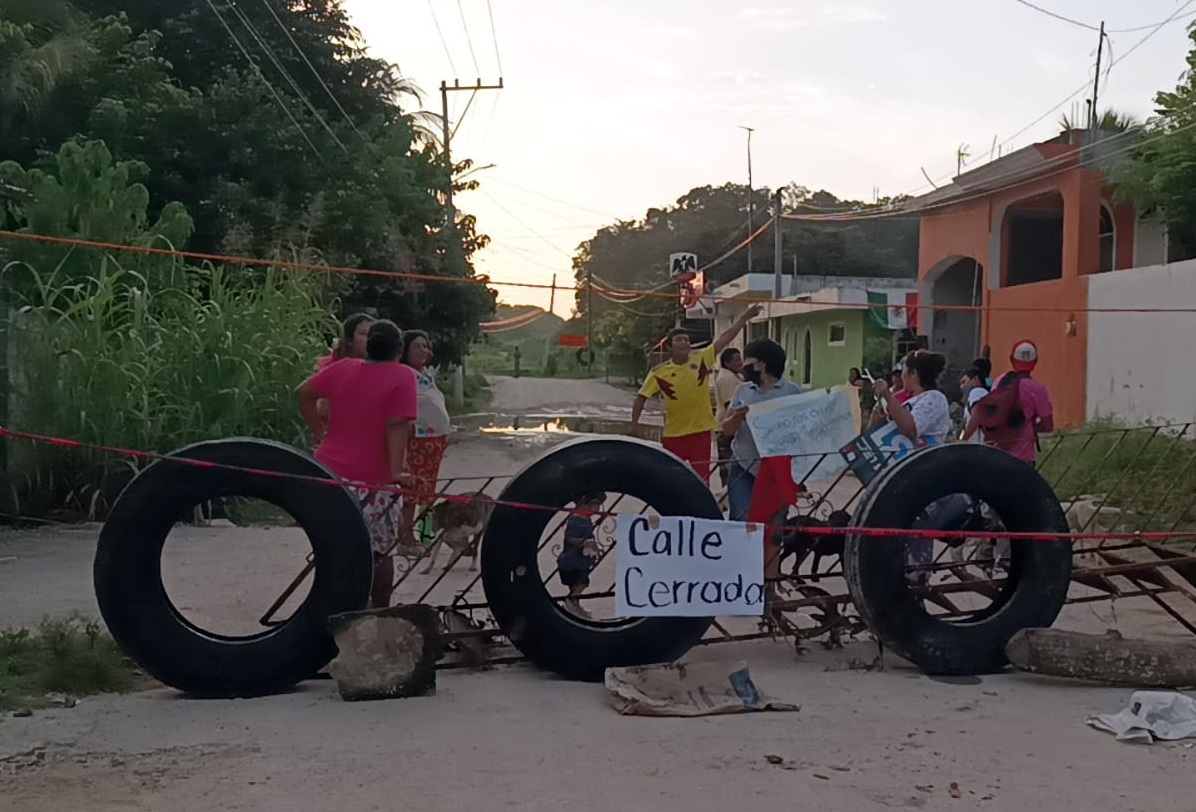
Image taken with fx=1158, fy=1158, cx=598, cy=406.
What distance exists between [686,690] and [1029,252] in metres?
20.4

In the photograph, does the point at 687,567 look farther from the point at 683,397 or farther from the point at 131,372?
the point at 131,372

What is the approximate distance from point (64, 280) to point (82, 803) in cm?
912

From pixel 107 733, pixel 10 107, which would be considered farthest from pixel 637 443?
pixel 10 107

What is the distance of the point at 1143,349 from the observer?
15992mm

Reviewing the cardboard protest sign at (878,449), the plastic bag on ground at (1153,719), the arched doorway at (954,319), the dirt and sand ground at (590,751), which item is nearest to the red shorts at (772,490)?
the cardboard protest sign at (878,449)

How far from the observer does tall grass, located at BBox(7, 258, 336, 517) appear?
1077 cm

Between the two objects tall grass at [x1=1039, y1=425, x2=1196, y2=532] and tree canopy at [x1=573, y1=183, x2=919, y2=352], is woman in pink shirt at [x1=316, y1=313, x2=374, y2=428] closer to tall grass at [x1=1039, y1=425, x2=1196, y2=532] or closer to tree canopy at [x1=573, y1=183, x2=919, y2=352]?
tall grass at [x1=1039, y1=425, x2=1196, y2=532]

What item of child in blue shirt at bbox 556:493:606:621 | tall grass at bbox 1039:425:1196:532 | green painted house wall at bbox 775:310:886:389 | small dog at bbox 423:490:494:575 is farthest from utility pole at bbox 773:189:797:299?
child in blue shirt at bbox 556:493:606:621

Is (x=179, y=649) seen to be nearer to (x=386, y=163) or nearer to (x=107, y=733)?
(x=107, y=733)

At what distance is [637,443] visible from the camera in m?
6.05

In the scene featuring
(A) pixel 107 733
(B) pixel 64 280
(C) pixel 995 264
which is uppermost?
(C) pixel 995 264

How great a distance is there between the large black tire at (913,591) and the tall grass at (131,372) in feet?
25.0

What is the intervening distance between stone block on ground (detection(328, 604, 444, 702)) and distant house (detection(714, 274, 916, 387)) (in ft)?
66.7

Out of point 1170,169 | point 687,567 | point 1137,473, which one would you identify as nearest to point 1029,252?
point 1170,169
